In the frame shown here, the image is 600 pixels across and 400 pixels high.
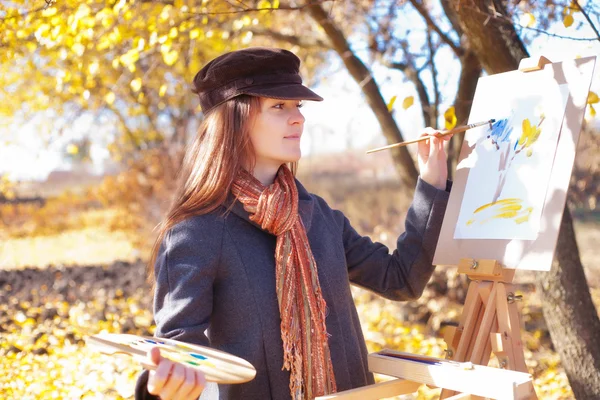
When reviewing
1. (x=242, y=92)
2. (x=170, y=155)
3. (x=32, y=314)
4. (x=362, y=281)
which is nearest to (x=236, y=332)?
(x=362, y=281)

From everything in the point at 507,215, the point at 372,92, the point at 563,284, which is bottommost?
the point at 563,284

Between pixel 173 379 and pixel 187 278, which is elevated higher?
pixel 187 278

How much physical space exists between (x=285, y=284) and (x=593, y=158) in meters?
4.89

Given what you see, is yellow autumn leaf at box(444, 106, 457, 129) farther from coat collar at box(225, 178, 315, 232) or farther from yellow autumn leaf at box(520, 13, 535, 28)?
coat collar at box(225, 178, 315, 232)

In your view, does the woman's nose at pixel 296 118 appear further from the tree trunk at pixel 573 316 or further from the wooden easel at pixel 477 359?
the tree trunk at pixel 573 316

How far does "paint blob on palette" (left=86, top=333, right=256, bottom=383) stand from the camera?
1.44 metres

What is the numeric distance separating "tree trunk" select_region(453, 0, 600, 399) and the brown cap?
1098 millimetres

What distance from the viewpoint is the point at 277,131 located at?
1952mm

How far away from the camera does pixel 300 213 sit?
2041 millimetres

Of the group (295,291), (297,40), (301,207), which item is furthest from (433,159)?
(297,40)

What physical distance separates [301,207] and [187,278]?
44cm

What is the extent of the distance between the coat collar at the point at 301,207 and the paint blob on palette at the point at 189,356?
0.45m

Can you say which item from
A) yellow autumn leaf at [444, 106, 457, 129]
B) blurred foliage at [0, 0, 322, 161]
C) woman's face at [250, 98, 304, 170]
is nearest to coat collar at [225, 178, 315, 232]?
woman's face at [250, 98, 304, 170]

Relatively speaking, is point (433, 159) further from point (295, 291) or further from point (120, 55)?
point (120, 55)
